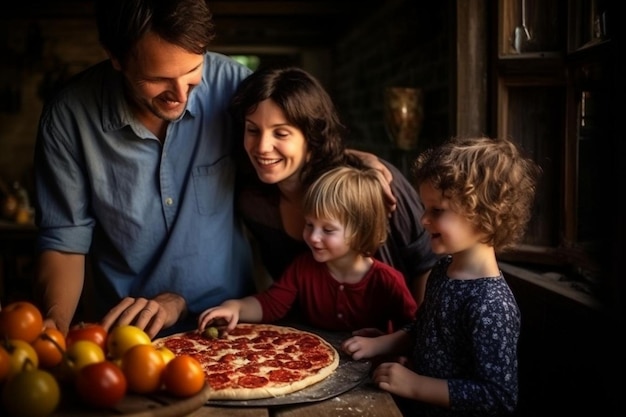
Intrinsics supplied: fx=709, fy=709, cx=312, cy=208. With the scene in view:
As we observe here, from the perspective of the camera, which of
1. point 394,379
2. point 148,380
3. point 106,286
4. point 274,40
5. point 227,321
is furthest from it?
point 274,40

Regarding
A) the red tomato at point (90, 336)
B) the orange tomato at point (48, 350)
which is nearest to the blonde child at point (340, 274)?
the red tomato at point (90, 336)

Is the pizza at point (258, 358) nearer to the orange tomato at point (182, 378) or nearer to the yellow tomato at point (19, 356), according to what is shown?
the orange tomato at point (182, 378)

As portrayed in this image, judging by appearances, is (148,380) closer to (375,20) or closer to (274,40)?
(375,20)

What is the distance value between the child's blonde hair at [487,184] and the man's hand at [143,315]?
84 cm

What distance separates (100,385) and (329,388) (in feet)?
2.09

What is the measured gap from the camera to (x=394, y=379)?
1.69 m

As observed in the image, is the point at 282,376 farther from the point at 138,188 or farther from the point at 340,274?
the point at 138,188

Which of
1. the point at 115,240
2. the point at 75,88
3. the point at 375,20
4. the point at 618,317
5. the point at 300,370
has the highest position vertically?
the point at 375,20

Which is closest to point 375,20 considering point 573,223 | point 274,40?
point 274,40

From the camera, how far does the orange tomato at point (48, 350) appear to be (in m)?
1.40

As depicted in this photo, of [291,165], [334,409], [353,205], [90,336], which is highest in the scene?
[291,165]

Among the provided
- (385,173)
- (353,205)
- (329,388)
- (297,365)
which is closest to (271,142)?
(353,205)

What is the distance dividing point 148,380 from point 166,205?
41.9 inches

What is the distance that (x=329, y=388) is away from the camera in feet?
5.62
